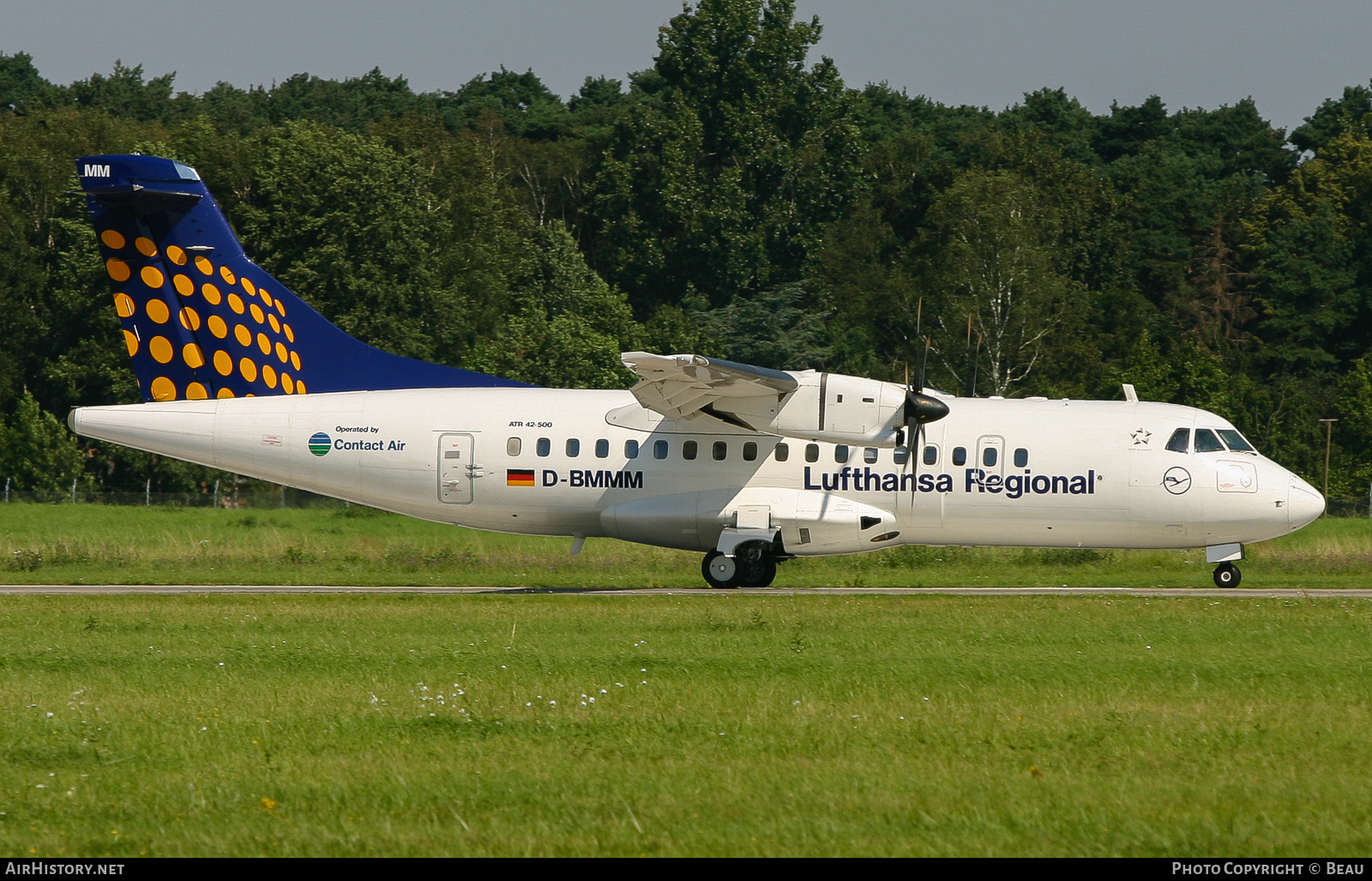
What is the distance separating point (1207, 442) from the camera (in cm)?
2312

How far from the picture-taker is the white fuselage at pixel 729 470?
22.8 meters

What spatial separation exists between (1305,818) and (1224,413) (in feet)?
149

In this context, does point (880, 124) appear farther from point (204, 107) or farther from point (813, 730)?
point (813, 730)

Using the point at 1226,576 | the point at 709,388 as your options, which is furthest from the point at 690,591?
the point at 1226,576

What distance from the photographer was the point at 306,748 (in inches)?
416

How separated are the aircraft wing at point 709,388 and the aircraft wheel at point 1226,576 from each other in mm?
7570

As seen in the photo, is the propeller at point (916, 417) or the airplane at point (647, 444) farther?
the airplane at point (647, 444)

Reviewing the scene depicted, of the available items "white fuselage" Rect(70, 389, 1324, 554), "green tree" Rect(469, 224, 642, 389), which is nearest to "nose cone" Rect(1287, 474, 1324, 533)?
"white fuselage" Rect(70, 389, 1324, 554)

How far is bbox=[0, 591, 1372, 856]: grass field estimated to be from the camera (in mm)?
8273

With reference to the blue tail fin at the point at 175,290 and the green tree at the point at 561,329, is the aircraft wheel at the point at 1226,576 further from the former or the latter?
the green tree at the point at 561,329

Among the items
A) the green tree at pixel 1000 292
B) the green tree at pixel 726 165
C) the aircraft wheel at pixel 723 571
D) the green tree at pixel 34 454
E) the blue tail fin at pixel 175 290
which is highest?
the green tree at pixel 726 165

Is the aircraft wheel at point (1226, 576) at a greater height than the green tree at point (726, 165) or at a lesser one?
lesser

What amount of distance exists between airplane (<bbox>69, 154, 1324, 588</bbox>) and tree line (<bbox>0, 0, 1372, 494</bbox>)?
27.8 m

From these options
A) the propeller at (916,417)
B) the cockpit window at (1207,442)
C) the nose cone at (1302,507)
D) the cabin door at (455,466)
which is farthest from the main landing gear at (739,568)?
the nose cone at (1302,507)
